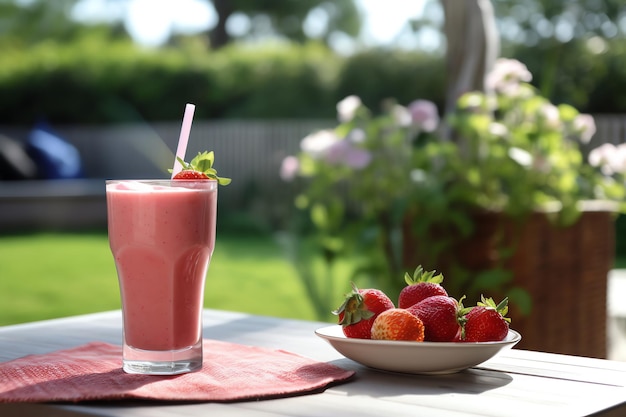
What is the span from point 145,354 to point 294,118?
9707 mm

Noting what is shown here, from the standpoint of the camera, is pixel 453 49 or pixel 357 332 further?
pixel 453 49

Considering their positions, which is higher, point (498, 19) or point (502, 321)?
point (498, 19)

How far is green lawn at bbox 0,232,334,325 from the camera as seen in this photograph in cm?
440

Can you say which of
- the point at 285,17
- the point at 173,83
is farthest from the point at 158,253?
the point at 285,17

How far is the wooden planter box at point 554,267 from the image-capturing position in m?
2.58

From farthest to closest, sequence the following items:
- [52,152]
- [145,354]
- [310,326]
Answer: [52,152] < [310,326] < [145,354]

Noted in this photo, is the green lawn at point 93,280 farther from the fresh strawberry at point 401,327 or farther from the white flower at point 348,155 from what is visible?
the fresh strawberry at point 401,327

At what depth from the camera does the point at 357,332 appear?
1.02 metres

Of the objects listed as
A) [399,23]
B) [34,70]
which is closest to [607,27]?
[399,23]

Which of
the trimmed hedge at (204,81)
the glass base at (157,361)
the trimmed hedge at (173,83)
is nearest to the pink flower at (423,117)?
the glass base at (157,361)

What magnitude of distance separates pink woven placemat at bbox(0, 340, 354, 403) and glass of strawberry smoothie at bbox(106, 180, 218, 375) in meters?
0.03

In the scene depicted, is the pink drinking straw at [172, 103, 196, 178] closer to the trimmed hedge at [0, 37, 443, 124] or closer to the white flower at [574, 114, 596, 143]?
the white flower at [574, 114, 596, 143]

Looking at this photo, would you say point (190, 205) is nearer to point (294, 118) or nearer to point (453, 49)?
point (453, 49)

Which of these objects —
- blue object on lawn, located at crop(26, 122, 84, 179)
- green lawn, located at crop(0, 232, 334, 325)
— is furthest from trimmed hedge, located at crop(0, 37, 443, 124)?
green lawn, located at crop(0, 232, 334, 325)
